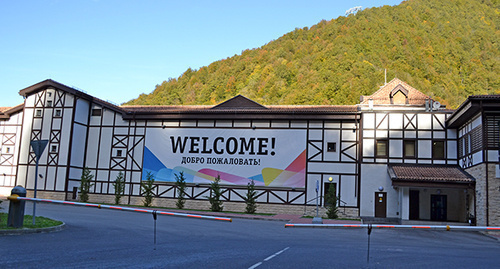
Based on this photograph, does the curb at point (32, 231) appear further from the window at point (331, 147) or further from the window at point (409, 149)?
the window at point (409, 149)

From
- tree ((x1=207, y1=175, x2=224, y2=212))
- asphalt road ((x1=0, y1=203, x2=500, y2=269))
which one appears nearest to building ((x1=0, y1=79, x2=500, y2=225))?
tree ((x1=207, y1=175, x2=224, y2=212))

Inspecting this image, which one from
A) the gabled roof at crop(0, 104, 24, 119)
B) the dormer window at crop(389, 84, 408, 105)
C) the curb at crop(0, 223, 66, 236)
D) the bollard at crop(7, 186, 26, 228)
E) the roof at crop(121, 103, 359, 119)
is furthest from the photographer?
the dormer window at crop(389, 84, 408, 105)

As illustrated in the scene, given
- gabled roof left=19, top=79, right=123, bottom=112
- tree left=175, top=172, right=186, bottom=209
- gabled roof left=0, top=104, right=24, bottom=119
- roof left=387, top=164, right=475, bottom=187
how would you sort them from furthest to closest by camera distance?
gabled roof left=0, top=104, right=24, bottom=119 → gabled roof left=19, top=79, right=123, bottom=112 → tree left=175, top=172, right=186, bottom=209 → roof left=387, top=164, right=475, bottom=187

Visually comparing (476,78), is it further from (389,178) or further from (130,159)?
(130,159)

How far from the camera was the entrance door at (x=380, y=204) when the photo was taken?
30141 mm

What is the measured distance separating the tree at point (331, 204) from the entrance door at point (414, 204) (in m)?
5.29

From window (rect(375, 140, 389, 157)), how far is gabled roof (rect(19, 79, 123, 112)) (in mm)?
19298

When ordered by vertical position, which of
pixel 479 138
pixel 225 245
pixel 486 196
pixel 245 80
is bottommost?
pixel 225 245

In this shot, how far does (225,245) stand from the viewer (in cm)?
1212

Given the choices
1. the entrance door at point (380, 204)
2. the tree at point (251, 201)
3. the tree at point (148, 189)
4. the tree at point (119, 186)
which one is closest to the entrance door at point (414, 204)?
the entrance door at point (380, 204)

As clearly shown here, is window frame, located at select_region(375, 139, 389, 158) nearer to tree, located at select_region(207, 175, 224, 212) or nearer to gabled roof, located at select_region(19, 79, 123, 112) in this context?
tree, located at select_region(207, 175, 224, 212)

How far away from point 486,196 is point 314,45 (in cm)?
6430

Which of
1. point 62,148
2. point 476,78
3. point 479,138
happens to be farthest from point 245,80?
point 479,138

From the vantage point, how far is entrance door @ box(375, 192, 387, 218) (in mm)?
30141
